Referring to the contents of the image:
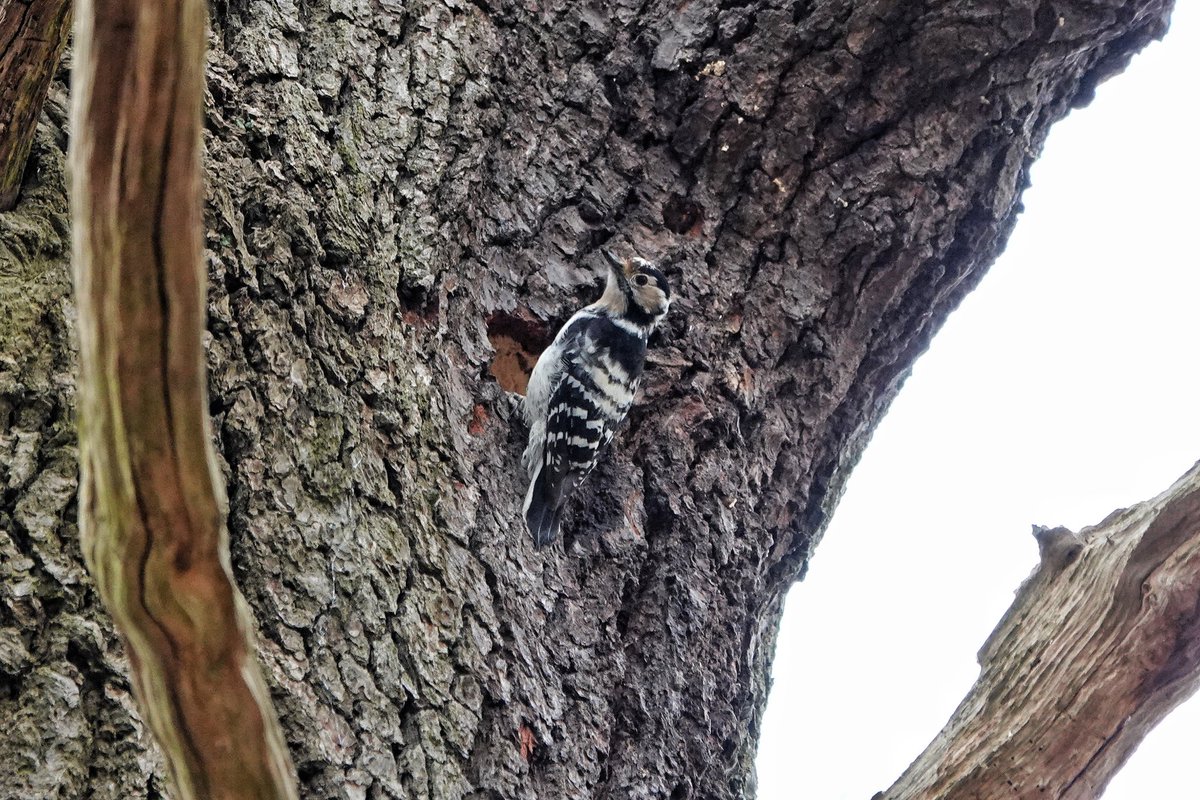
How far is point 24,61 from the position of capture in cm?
180

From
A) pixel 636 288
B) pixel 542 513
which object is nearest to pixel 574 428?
pixel 636 288

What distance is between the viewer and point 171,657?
1028 millimetres

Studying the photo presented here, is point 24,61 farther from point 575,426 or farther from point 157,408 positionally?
point 575,426

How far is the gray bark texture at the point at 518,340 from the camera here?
179 centimetres

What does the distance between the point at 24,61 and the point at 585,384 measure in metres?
2.12

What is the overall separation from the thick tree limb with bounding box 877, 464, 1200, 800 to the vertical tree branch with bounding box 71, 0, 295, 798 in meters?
1.27

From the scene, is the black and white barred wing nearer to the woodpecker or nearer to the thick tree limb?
the woodpecker

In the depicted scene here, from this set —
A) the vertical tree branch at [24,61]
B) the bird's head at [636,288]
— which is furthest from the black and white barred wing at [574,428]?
the vertical tree branch at [24,61]

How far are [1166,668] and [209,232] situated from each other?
1780 mm

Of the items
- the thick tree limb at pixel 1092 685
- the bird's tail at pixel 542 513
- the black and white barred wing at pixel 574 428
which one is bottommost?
the thick tree limb at pixel 1092 685

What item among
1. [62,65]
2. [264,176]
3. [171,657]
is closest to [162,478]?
[171,657]

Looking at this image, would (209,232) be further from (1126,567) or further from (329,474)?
(1126,567)

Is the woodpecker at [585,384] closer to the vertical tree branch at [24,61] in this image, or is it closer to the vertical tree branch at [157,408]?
the vertical tree branch at [24,61]

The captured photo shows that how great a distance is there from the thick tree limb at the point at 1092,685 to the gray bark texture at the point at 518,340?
0.66 m
